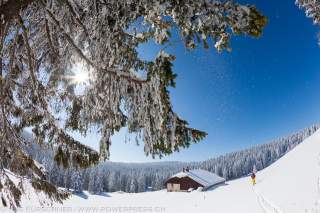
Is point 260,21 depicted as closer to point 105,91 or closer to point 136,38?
point 136,38

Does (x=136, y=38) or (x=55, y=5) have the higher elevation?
(x=55, y=5)

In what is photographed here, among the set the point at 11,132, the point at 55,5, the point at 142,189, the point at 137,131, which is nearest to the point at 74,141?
the point at 11,132

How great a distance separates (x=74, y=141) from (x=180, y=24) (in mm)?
3515

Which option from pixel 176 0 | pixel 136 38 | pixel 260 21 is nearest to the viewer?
pixel 260 21

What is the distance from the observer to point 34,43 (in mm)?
4844

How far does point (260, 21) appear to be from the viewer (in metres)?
3.17

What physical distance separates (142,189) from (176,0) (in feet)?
435

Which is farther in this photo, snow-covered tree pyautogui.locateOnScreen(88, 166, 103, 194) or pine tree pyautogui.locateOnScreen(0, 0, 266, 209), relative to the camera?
snow-covered tree pyautogui.locateOnScreen(88, 166, 103, 194)

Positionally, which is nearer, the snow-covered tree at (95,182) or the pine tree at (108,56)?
the pine tree at (108,56)

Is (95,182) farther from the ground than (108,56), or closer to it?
closer to it

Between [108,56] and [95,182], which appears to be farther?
[95,182]

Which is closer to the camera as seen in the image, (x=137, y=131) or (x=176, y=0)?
(x=176, y=0)

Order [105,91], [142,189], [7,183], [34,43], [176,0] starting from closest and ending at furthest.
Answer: [176,0]
[105,91]
[34,43]
[7,183]
[142,189]

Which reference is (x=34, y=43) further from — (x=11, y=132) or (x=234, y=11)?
(x=234, y=11)
